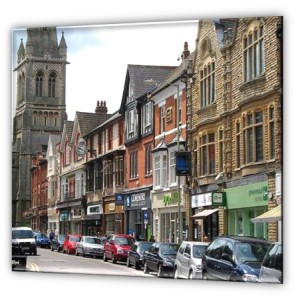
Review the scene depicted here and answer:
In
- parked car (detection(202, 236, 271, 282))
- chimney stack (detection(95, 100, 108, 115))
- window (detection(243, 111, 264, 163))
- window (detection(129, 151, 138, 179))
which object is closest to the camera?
parked car (detection(202, 236, 271, 282))

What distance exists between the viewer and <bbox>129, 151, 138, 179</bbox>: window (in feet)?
33.7

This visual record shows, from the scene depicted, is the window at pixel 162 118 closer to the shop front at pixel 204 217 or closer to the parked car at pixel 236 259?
the shop front at pixel 204 217

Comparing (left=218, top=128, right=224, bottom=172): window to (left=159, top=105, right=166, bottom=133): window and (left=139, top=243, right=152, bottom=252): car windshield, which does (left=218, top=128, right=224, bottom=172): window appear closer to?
(left=159, top=105, right=166, bottom=133): window

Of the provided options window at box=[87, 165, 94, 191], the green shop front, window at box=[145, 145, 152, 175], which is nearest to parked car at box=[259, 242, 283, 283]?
the green shop front

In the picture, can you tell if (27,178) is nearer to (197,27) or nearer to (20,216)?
(20,216)

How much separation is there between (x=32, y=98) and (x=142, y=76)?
1.63 meters

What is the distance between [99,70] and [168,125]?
114 centimetres

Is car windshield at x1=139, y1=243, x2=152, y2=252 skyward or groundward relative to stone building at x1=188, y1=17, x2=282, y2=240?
groundward

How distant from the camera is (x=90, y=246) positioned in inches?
406

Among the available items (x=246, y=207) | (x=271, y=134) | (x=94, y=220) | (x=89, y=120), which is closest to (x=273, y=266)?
(x=246, y=207)

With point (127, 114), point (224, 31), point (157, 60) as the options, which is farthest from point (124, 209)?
point (224, 31)

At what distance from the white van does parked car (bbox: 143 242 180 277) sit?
153 centimetres

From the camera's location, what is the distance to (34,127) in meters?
10.2

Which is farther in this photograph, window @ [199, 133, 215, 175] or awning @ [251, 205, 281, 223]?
window @ [199, 133, 215, 175]
